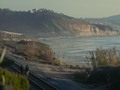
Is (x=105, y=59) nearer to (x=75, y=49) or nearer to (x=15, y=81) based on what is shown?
(x=15, y=81)

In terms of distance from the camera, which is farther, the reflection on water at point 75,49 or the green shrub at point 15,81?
the reflection on water at point 75,49

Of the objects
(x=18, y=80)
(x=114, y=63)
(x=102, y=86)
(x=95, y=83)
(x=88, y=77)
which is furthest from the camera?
(x=114, y=63)

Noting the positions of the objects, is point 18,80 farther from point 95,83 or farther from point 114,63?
point 114,63

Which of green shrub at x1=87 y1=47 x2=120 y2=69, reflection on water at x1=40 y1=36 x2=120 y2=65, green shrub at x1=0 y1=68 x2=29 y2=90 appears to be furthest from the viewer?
reflection on water at x1=40 y1=36 x2=120 y2=65

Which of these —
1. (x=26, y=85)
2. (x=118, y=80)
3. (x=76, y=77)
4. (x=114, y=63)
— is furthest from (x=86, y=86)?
(x=114, y=63)

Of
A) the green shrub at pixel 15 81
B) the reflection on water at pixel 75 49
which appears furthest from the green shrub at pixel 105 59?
the reflection on water at pixel 75 49

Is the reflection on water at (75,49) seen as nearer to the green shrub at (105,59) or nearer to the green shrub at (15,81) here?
the green shrub at (105,59)

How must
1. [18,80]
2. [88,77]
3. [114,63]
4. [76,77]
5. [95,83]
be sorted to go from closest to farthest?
[18,80] → [95,83] → [88,77] → [76,77] → [114,63]

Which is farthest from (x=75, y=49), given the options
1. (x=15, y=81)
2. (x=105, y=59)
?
(x=15, y=81)

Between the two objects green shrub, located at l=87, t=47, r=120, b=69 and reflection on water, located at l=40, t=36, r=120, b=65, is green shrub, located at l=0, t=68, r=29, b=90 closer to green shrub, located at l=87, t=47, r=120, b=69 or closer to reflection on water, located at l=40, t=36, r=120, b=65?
green shrub, located at l=87, t=47, r=120, b=69

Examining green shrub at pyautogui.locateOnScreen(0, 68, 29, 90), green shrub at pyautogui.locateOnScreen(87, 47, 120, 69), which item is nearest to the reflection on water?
green shrub at pyautogui.locateOnScreen(87, 47, 120, 69)

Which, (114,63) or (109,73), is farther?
(114,63)
